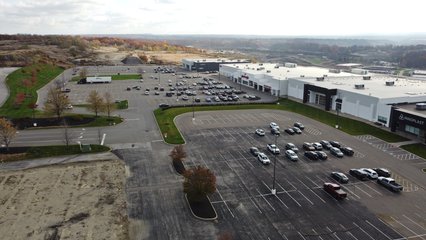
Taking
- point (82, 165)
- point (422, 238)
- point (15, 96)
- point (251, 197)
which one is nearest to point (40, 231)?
point (82, 165)

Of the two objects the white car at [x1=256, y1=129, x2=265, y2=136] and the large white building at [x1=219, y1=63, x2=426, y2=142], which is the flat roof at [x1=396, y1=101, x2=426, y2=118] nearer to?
the large white building at [x1=219, y1=63, x2=426, y2=142]

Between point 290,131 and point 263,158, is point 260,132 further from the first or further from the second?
point 263,158

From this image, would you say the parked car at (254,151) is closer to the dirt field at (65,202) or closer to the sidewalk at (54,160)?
the dirt field at (65,202)

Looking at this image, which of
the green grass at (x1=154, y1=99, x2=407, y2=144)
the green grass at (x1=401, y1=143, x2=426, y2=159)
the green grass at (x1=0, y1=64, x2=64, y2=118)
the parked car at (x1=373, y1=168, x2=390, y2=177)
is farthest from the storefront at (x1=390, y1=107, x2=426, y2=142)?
the green grass at (x1=0, y1=64, x2=64, y2=118)

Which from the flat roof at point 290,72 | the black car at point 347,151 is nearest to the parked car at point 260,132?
the black car at point 347,151

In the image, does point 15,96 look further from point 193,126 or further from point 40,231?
point 40,231
